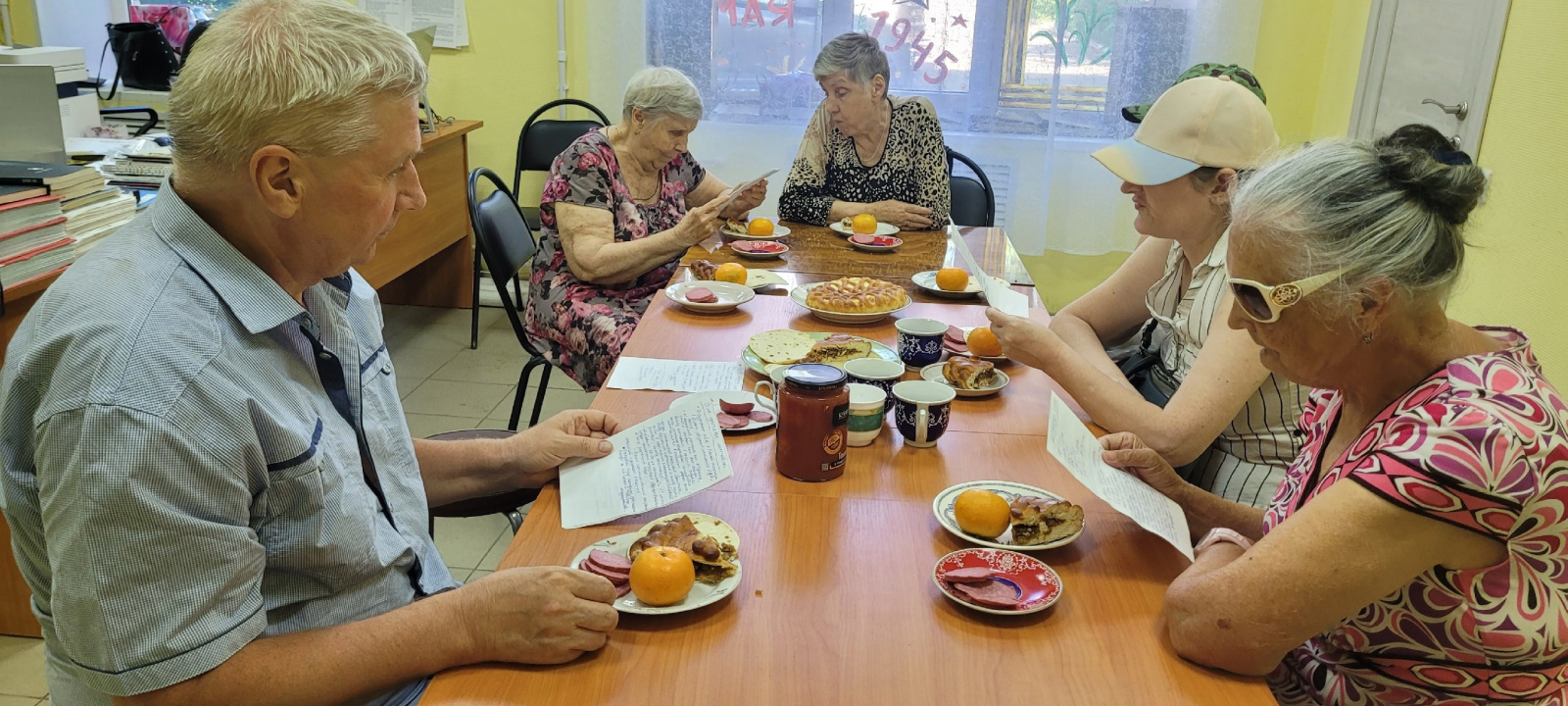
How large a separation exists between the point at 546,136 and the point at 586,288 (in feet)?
A: 6.20

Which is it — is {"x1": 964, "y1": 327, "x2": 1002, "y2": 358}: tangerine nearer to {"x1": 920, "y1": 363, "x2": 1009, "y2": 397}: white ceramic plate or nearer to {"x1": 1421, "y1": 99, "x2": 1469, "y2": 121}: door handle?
{"x1": 920, "y1": 363, "x2": 1009, "y2": 397}: white ceramic plate

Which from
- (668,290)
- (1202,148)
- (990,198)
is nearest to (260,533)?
(668,290)

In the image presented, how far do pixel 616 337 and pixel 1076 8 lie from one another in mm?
2740

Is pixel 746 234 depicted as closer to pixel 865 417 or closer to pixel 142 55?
pixel 865 417

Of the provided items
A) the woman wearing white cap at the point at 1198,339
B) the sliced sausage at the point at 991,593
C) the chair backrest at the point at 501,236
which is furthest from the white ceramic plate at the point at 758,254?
the sliced sausage at the point at 991,593

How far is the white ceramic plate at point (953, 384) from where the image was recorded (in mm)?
1870

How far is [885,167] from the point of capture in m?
3.56

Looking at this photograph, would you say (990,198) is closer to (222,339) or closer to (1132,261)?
(1132,261)

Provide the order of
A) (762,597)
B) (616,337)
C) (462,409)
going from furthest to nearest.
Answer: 1. (462,409)
2. (616,337)
3. (762,597)

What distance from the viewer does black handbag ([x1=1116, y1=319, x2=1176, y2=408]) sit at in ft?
6.92

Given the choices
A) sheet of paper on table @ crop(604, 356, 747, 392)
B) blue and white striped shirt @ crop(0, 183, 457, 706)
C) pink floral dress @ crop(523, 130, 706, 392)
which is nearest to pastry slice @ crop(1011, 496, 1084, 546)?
sheet of paper on table @ crop(604, 356, 747, 392)

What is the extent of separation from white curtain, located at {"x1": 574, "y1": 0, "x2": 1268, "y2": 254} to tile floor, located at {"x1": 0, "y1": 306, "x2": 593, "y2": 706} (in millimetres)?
1199

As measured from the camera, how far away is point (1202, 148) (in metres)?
1.89

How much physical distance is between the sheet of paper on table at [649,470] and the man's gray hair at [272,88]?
1.78ft
